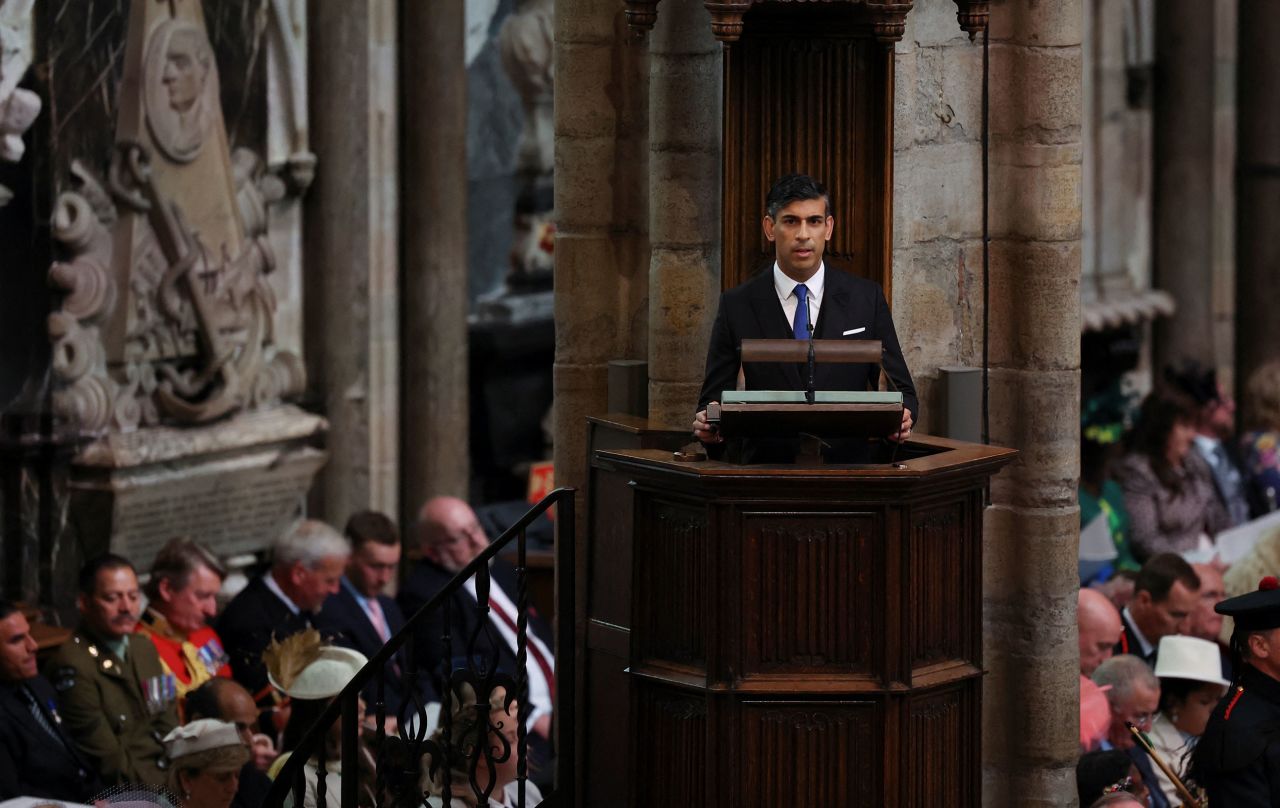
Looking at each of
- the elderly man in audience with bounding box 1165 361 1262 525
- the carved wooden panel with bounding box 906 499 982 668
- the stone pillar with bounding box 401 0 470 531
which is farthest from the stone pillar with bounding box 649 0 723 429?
the elderly man in audience with bounding box 1165 361 1262 525

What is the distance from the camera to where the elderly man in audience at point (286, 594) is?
9023mm

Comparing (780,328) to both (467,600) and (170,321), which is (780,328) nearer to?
(467,600)

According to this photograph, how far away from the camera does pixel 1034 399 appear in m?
7.60

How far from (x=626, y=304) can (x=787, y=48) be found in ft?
3.61

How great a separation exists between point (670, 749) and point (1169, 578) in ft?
11.4

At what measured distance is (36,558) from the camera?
9836mm

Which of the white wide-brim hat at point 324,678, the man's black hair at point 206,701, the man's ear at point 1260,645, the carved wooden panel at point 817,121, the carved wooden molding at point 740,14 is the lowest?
the man's black hair at point 206,701

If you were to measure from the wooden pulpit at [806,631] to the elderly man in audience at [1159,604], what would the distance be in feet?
9.84

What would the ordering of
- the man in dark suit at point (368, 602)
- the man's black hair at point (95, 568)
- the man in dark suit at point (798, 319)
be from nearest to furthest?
the man in dark suit at point (798, 319) < the man's black hair at point (95, 568) < the man in dark suit at point (368, 602)

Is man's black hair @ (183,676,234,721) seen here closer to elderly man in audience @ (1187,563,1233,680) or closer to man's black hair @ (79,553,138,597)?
man's black hair @ (79,553,138,597)

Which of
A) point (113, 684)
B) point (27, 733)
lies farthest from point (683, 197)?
point (27, 733)

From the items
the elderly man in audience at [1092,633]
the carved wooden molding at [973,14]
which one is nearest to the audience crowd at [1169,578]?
the elderly man in audience at [1092,633]

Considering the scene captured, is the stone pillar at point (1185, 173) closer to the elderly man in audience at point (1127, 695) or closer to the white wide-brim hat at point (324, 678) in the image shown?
the elderly man in audience at point (1127, 695)

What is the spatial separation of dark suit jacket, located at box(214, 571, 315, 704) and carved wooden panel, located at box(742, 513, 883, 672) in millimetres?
3056
